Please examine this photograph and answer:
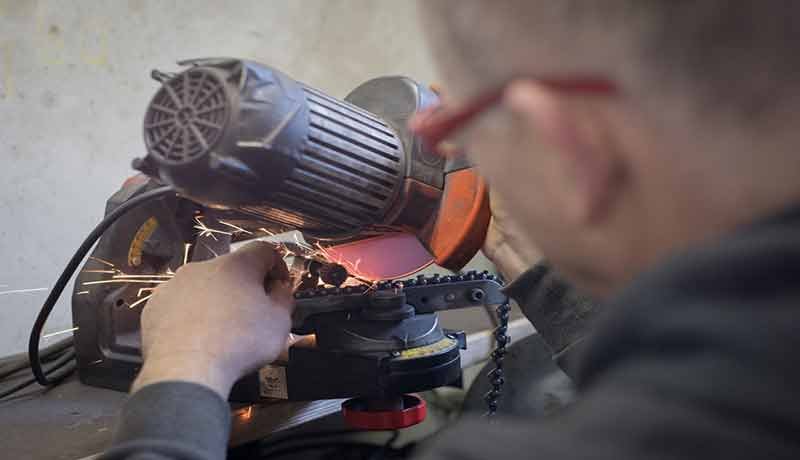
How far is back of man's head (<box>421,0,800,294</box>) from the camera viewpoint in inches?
14.6

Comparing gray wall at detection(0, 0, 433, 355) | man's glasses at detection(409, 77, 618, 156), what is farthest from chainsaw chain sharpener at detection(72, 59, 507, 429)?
gray wall at detection(0, 0, 433, 355)

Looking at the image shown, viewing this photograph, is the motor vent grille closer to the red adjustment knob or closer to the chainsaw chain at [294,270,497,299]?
the chainsaw chain at [294,270,497,299]

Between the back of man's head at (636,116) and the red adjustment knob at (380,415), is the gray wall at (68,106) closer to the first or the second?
the red adjustment knob at (380,415)

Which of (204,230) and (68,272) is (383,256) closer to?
(204,230)

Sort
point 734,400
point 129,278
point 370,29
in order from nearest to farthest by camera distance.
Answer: point 734,400 → point 129,278 → point 370,29

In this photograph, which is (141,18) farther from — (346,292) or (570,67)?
(570,67)

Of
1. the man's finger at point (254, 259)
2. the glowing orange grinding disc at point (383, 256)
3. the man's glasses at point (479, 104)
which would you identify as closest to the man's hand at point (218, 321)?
the man's finger at point (254, 259)

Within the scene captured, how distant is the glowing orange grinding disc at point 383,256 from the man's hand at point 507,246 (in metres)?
0.12

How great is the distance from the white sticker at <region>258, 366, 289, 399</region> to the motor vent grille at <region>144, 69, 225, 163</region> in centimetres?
46

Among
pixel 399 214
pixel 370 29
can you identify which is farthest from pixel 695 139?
pixel 370 29

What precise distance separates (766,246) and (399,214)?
678mm

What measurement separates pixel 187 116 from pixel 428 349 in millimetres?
504

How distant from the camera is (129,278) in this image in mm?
1212

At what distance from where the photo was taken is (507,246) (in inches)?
39.4
